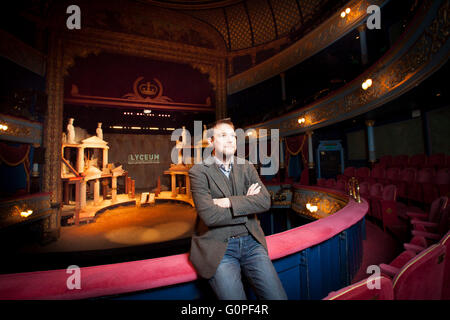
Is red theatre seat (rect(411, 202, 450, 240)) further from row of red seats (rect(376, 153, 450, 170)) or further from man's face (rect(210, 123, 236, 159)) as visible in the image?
row of red seats (rect(376, 153, 450, 170))

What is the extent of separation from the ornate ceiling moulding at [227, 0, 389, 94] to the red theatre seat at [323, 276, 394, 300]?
9.15m

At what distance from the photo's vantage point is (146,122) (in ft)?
47.8

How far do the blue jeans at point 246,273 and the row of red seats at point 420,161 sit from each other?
26.0 feet

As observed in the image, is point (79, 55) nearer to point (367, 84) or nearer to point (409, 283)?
point (367, 84)

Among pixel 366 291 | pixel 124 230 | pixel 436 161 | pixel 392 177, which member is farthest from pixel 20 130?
pixel 436 161

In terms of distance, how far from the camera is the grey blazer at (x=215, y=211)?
4.05 ft

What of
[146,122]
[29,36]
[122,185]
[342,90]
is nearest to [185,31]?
[146,122]

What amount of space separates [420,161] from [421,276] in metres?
9.02

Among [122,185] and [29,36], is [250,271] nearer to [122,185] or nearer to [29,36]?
[29,36]

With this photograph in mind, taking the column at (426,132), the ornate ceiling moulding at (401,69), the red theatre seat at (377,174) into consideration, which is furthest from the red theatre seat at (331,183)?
the column at (426,132)

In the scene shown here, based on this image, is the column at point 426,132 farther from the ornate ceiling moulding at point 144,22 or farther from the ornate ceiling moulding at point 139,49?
the ornate ceiling moulding at point 144,22

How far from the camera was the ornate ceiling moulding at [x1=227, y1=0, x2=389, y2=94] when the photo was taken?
727cm

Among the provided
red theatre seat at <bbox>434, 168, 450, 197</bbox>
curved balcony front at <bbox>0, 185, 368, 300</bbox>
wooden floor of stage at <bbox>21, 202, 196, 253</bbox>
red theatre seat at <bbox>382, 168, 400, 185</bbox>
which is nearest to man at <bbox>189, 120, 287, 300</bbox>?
curved balcony front at <bbox>0, 185, 368, 300</bbox>
